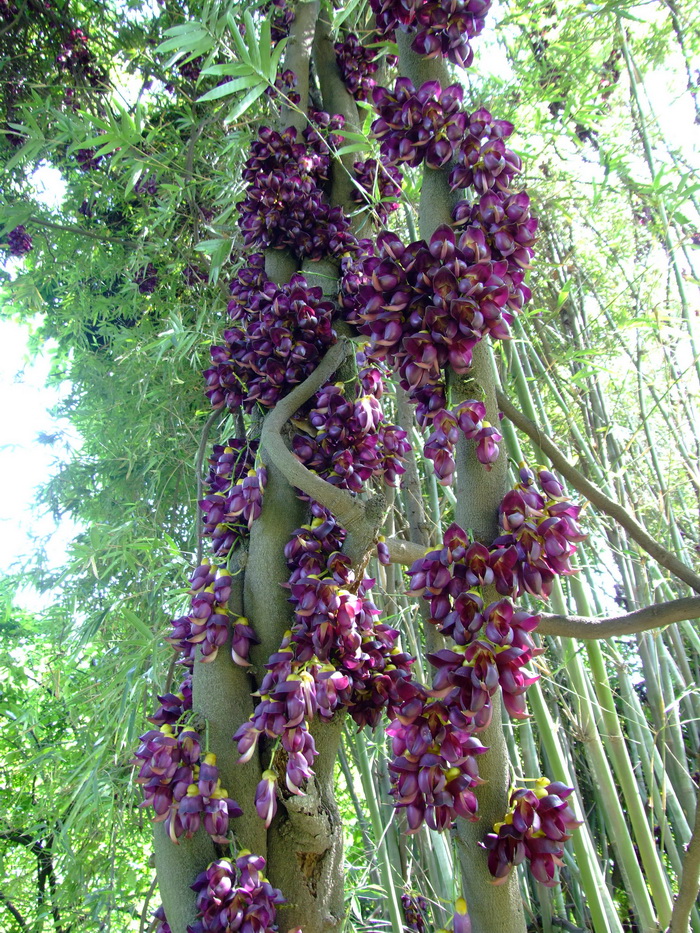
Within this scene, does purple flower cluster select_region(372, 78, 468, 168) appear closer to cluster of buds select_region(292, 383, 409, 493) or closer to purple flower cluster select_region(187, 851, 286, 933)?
cluster of buds select_region(292, 383, 409, 493)

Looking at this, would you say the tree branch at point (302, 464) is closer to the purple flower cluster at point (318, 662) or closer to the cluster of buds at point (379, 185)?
the purple flower cluster at point (318, 662)

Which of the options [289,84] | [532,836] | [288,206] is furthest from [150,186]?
[532,836]

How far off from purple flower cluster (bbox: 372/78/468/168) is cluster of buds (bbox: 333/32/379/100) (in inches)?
21.8

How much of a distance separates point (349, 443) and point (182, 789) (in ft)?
1.38

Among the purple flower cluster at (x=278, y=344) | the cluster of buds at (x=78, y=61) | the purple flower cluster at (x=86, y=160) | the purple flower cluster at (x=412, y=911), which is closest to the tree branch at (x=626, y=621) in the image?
the purple flower cluster at (x=278, y=344)

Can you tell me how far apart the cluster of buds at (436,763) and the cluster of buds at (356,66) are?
3.42ft

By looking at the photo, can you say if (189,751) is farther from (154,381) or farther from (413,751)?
(154,381)

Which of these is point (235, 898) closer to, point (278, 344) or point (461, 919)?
point (461, 919)

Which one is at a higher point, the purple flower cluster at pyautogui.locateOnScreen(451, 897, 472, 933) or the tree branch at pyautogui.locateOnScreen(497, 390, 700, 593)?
the tree branch at pyautogui.locateOnScreen(497, 390, 700, 593)

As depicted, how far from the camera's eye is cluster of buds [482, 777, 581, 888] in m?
0.52

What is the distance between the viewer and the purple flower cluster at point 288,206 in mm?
1000

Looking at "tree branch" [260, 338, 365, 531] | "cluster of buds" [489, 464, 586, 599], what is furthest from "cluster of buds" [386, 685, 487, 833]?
"tree branch" [260, 338, 365, 531]

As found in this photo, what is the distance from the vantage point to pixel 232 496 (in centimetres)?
86

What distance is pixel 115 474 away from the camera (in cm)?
211
